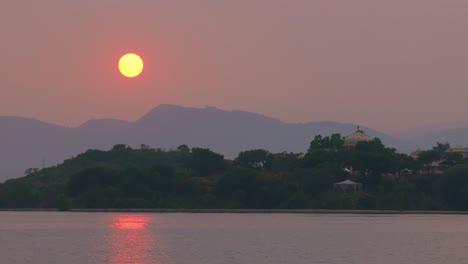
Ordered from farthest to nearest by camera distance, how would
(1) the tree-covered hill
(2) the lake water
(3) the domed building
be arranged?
1. (3) the domed building
2. (1) the tree-covered hill
3. (2) the lake water

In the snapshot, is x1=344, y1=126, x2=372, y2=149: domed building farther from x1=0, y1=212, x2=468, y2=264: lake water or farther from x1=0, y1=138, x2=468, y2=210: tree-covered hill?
x1=0, y1=212, x2=468, y2=264: lake water

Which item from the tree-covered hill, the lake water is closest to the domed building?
the tree-covered hill

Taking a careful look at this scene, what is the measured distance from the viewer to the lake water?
69562 millimetres

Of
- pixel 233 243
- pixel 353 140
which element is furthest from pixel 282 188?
pixel 233 243

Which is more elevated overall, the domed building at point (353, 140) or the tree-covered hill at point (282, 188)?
the domed building at point (353, 140)

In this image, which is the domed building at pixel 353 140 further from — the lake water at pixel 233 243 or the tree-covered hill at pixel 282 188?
the lake water at pixel 233 243

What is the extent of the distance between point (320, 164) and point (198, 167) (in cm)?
2158

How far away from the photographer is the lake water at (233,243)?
69562 mm

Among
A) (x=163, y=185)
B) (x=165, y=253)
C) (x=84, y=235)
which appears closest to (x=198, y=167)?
(x=163, y=185)

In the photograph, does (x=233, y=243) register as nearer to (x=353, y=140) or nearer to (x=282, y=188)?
(x=282, y=188)

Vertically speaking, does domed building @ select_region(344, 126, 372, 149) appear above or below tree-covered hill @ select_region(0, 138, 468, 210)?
above

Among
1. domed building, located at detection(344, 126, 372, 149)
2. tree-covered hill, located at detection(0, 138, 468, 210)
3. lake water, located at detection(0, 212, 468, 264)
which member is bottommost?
lake water, located at detection(0, 212, 468, 264)

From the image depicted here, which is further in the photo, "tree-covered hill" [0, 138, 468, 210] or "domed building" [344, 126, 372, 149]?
"domed building" [344, 126, 372, 149]

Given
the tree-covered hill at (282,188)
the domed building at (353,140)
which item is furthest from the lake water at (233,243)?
the domed building at (353,140)
